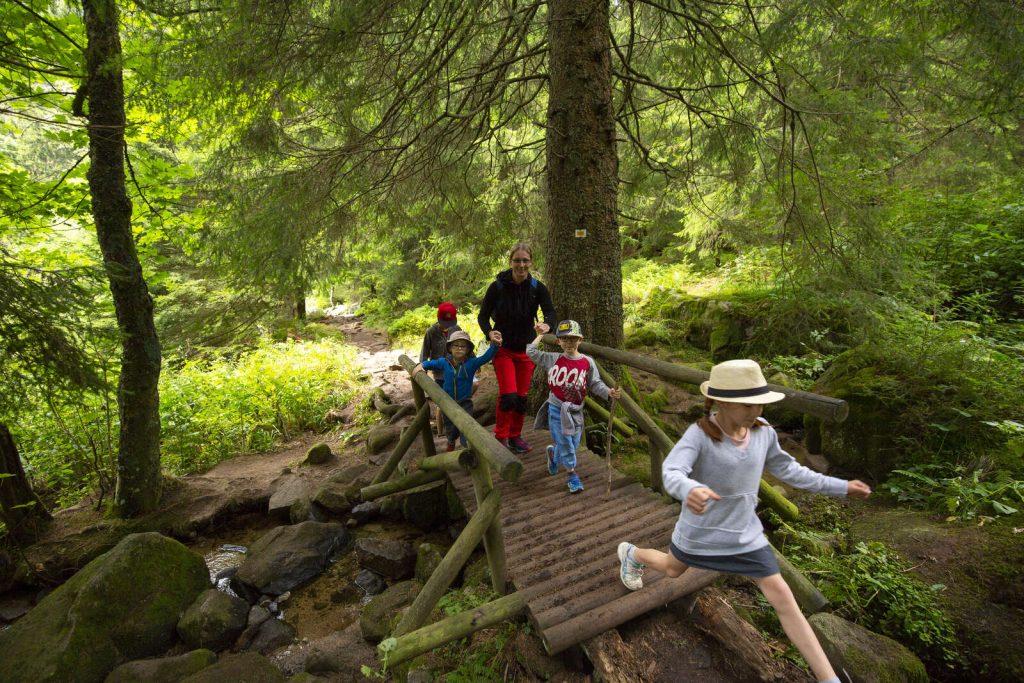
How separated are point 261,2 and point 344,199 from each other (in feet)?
8.03

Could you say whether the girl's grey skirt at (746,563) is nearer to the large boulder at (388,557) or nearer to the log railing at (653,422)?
the log railing at (653,422)

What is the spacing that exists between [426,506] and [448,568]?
293 cm

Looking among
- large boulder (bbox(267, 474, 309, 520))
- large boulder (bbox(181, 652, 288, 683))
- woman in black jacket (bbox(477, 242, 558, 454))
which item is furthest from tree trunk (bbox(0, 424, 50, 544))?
woman in black jacket (bbox(477, 242, 558, 454))

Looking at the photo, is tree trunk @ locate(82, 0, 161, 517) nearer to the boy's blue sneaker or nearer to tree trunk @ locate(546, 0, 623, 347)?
tree trunk @ locate(546, 0, 623, 347)

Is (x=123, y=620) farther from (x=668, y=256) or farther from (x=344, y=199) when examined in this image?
(x=668, y=256)

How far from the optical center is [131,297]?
5656 mm

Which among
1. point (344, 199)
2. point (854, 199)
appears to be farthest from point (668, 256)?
point (344, 199)

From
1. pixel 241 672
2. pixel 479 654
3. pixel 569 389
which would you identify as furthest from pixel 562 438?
pixel 241 672

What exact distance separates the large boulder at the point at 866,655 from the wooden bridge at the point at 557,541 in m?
0.24

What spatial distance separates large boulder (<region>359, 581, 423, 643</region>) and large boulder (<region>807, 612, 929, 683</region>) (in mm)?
3329

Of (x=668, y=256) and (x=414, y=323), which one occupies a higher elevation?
(x=668, y=256)

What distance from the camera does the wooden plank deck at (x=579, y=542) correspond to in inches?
114

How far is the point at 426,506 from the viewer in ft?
19.3

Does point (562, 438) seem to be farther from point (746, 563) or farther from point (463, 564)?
point (746, 563)
